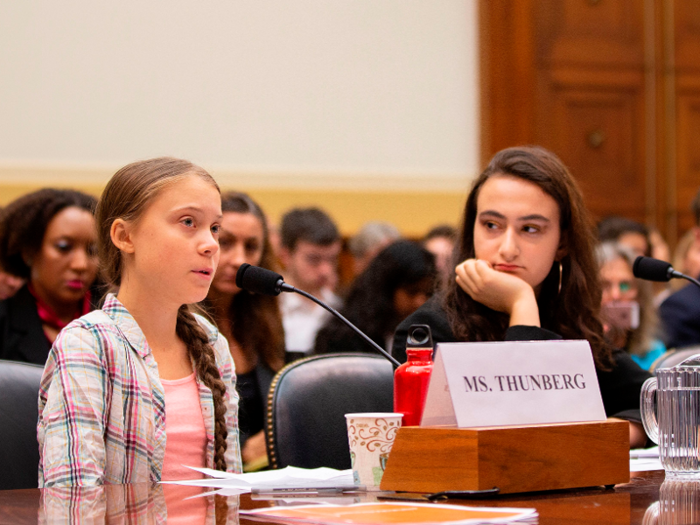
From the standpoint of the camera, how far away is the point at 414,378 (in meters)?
1.17

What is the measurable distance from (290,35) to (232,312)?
9.91 ft

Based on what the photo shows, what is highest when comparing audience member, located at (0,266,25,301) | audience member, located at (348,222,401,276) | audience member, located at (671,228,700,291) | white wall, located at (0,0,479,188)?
white wall, located at (0,0,479,188)

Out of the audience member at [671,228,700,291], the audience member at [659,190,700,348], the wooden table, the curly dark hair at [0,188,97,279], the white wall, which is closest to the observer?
the wooden table

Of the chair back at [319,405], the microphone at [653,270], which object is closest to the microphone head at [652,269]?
the microphone at [653,270]

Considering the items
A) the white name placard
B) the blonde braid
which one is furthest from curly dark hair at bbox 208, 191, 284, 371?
the white name placard

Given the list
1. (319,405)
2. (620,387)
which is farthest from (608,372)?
(319,405)

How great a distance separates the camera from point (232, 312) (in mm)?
2555

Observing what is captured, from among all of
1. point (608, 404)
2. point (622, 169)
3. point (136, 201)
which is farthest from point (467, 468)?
point (622, 169)

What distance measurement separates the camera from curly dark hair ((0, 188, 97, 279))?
9.00ft

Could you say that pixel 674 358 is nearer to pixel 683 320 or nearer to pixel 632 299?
pixel 632 299

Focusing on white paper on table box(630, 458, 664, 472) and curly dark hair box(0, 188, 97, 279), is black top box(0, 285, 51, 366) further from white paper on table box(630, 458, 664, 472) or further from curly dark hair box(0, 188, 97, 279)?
white paper on table box(630, 458, 664, 472)

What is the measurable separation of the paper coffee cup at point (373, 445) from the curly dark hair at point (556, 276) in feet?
2.22

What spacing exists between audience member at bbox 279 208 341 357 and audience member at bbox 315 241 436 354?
26.3 inches

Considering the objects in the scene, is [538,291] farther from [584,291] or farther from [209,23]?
[209,23]
